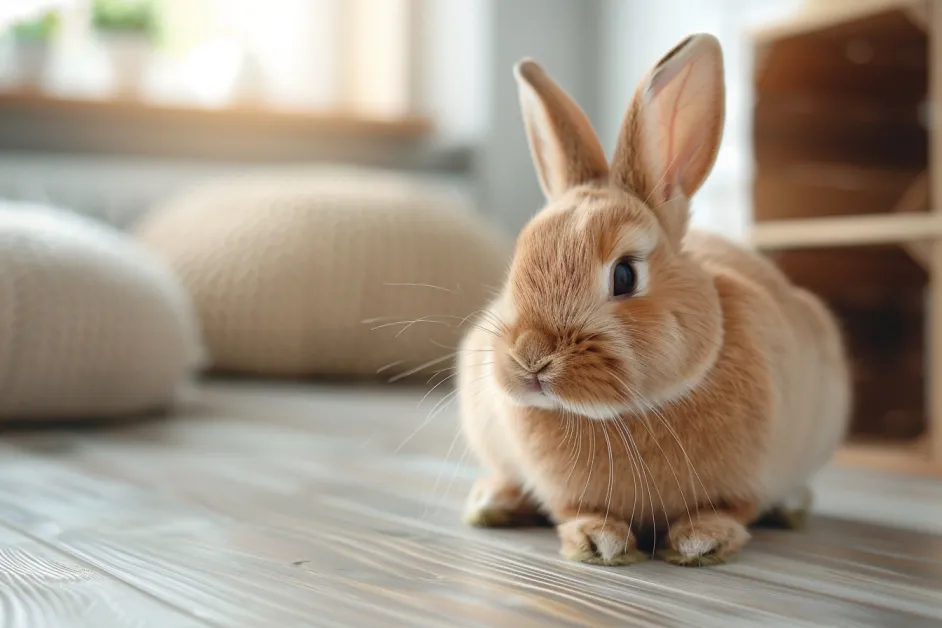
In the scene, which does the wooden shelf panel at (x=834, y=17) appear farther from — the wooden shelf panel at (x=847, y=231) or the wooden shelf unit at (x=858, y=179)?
the wooden shelf panel at (x=847, y=231)

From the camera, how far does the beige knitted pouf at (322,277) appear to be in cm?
233

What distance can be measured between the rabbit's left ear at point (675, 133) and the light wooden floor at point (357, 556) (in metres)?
0.30

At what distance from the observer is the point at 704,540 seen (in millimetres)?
810

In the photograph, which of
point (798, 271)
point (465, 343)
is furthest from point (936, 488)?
point (465, 343)

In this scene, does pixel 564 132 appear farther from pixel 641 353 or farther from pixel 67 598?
pixel 67 598

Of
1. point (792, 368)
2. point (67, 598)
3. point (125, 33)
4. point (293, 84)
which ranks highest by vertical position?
point (125, 33)

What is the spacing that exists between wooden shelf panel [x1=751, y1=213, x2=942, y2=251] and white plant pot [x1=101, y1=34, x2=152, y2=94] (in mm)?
1991

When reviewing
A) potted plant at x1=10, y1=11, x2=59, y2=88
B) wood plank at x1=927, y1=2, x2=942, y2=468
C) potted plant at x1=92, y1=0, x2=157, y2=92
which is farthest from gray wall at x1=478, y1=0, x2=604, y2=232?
wood plank at x1=927, y1=2, x2=942, y2=468

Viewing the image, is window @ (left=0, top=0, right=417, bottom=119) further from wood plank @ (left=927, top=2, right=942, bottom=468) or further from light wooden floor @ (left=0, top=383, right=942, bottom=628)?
wood plank @ (left=927, top=2, right=942, bottom=468)

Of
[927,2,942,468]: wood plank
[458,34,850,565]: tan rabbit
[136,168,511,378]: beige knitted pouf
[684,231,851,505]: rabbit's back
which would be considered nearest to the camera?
[458,34,850,565]: tan rabbit

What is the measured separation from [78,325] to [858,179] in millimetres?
1294

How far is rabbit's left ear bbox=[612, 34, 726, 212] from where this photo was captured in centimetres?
82

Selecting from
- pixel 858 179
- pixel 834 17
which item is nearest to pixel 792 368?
pixel 834 17

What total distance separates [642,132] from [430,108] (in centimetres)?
257
